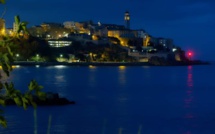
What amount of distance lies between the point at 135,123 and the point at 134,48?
68374 mm

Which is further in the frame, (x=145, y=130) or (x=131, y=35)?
(x=131, y=35)

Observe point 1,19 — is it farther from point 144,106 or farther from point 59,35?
point 59,35

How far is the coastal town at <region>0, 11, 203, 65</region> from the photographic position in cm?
7231

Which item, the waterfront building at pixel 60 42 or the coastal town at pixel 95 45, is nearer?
the coastal town at pixel 95 45

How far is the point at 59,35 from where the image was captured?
83.1 metres

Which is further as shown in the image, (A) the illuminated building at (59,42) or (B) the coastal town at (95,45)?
(A) the illuminated building at (59,42)

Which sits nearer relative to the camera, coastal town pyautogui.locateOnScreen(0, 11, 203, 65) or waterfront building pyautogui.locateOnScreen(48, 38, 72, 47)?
coastal town pyautogui.locateOnScreen(0, 11, 203, 65)

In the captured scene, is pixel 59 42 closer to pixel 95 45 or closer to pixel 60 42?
pixel 60 42

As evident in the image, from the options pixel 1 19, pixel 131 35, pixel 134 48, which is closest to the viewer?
pixel 1 19

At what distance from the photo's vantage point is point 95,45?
247 ft

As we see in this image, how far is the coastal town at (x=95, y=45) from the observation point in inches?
2847

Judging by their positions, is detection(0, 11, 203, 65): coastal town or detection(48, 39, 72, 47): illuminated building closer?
detection(0, 11, 203, 65): coastal town

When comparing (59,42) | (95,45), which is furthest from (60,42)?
(95,45)

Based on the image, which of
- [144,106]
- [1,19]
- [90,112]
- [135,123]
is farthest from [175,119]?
[1,19]
